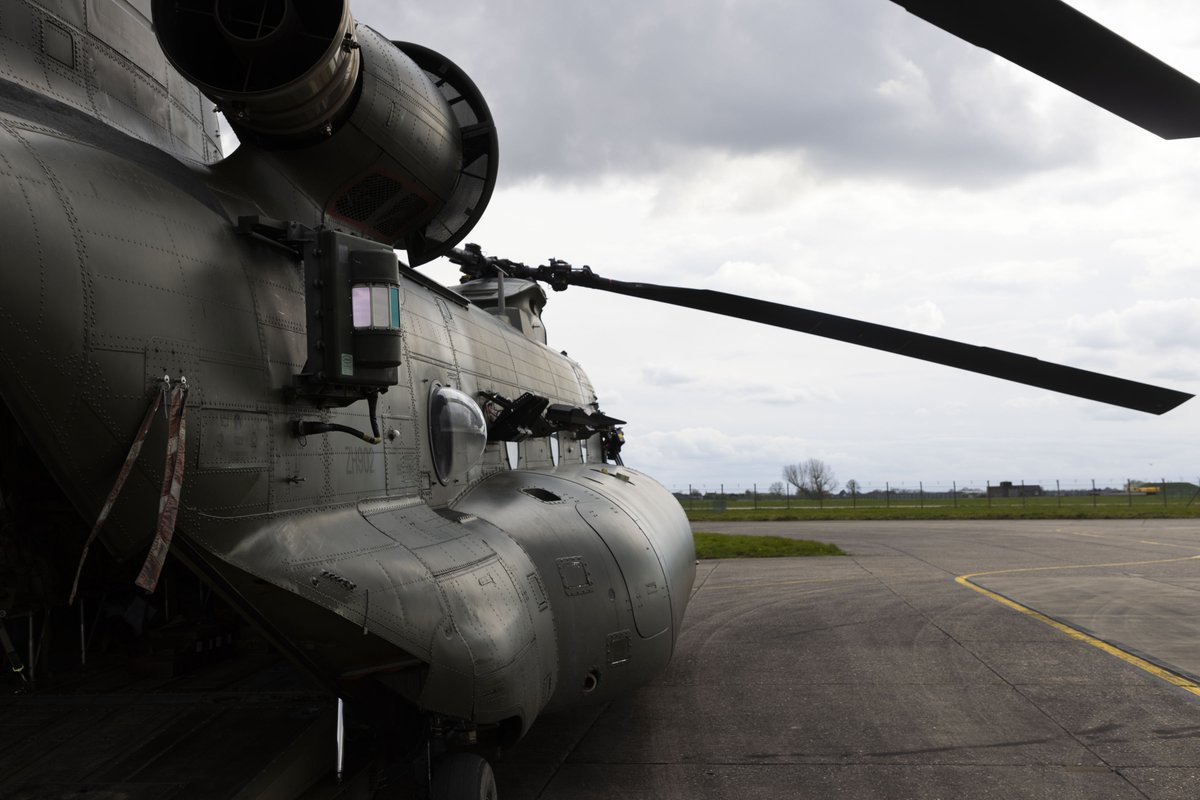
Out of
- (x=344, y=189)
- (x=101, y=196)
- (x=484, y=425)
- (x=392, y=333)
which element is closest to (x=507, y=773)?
(x=484, y=425)

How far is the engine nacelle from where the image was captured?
4.08m

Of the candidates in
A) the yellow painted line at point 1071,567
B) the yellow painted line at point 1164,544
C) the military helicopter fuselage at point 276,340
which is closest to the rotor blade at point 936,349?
the military helicopter fuselage at point 276,340

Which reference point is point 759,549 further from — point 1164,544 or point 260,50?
point 260,50

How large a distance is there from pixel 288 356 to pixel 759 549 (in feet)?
59.0

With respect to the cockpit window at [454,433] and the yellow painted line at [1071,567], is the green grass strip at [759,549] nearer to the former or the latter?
the yellow painted line at [1071,567]

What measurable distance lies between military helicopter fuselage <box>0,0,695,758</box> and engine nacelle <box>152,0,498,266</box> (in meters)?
0.02

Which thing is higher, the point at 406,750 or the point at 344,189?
the point at 344,189

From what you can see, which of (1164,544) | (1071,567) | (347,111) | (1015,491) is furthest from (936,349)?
(1015,491)

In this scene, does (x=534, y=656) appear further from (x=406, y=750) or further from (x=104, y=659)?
(x=104, y=659)

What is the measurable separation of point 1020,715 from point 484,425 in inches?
193

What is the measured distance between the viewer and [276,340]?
437cm

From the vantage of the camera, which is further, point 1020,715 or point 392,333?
point 1020,715

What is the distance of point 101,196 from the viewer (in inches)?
140

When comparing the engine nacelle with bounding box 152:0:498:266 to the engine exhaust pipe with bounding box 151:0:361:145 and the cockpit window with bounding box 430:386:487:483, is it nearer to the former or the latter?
the engine exhaust pipe with bounding box 151:0:361:145
